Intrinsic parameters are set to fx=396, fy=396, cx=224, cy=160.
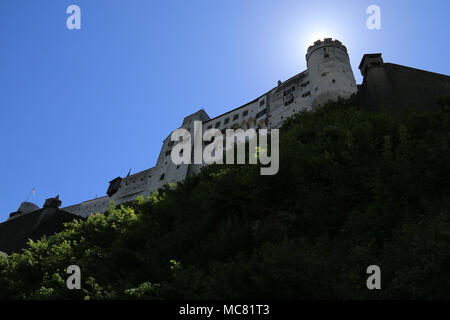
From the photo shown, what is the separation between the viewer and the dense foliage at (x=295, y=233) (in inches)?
336

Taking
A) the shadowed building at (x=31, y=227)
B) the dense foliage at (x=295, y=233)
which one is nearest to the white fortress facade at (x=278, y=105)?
the shadowed building at (x=31, y=227)

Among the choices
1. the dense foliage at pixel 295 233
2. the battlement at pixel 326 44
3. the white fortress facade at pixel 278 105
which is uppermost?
the battlement at pixel 326 44

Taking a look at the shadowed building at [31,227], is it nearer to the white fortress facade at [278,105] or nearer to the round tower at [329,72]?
the white fortress facade at [278,105]

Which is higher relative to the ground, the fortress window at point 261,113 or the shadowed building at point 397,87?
the fortress window at point 261,113

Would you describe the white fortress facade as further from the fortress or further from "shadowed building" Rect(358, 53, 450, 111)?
"shadowed building" Rect(358, 53, 450, 111)

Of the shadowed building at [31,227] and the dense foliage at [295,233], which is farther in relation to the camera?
the shadowed building at [31,227]

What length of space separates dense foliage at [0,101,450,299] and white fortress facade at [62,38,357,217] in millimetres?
19918

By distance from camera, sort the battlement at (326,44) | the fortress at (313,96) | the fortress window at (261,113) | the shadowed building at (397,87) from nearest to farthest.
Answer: the shadowed building at (397,87), the fortress at (313,96), the battlement at (326,44), the fortress window at (261,113)

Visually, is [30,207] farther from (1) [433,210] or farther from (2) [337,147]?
(1) [433,210]

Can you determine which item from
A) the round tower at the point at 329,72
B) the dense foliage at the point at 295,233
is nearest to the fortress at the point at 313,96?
the round tower at the point at 329,72

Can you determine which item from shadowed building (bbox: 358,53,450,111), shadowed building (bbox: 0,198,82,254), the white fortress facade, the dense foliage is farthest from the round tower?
shadowed building (bbox: 0,198,82,254)

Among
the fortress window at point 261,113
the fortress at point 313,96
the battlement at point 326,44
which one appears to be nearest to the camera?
the fortress at point 313,96

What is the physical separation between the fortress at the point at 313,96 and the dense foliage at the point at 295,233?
6185 mm
